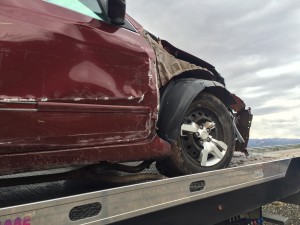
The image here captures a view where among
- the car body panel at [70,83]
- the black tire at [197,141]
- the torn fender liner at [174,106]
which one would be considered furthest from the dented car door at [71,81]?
the black tire at [197,141]

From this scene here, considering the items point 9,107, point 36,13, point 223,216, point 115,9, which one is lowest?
point 223,216

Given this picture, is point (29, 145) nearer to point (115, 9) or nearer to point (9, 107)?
point (9, 107)

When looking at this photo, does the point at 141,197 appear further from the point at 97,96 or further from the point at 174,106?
the point at 174,106

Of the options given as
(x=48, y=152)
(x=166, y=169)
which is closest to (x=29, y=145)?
(x=48, y=152)

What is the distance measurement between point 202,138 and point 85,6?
1.34 meters

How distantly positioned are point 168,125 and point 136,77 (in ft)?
1.63

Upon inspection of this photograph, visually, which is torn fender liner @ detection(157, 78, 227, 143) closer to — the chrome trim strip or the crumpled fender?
the crumpled fender

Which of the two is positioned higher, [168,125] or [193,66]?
[193,66]

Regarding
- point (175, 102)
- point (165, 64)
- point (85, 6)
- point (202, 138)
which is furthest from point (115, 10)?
point (202, 138)

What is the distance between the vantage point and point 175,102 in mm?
2994

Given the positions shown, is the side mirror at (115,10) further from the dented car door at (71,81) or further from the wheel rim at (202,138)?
the wheel rim at (202,138)

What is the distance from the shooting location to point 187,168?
3010mm

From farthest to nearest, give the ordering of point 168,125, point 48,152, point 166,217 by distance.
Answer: point 168,125 < point 166,217 < point 48,152

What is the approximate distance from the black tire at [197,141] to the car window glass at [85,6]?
101 centimetres
